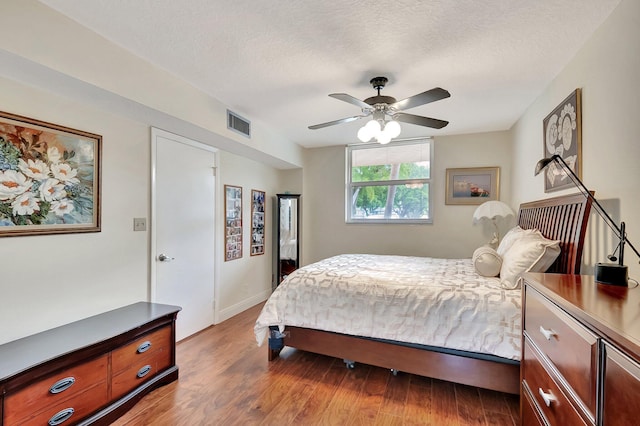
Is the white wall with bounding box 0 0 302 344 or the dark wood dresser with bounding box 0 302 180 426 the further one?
the white wall with bounding box 0 0 302 344

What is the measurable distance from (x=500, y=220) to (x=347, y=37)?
10.6ft

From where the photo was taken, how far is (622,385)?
74 centimetres

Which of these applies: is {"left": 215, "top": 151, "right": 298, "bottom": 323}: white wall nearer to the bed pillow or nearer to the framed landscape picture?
the framed landscape picture

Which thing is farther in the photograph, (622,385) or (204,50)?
(204,50)

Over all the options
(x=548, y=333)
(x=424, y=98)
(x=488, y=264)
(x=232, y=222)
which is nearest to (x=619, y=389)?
(x=548, y=333)

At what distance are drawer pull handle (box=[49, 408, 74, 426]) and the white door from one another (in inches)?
45.6

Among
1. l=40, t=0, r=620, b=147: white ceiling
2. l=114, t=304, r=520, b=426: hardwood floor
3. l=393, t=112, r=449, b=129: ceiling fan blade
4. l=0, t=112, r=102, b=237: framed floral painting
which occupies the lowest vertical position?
l=114, t=304, r=520, b=426: hardwood floor

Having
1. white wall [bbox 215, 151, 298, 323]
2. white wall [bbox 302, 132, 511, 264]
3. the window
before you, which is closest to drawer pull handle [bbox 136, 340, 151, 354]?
white wall [bbox 215, 151, 298, 323]

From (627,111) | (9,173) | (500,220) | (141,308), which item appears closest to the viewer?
(627,111)

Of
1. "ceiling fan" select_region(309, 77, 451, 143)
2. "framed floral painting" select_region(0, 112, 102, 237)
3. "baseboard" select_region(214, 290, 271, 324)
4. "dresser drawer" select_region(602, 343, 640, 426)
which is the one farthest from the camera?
"baseboard" select_region(214, 290, 271, 324)

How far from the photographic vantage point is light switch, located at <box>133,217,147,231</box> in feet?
8.54

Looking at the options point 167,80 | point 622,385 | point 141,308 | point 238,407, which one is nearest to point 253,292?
point 141,308

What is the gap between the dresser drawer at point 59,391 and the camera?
1.43 meters

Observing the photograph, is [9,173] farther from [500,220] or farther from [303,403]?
[500,220]
